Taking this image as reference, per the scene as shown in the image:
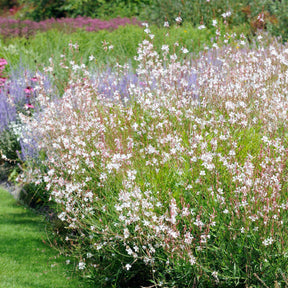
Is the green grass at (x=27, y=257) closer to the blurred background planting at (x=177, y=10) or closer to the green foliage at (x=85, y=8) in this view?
the blurred background planting at (x=177, y=10)

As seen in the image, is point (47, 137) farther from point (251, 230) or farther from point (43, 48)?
point (43, 48)

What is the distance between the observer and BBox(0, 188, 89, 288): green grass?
440 cm

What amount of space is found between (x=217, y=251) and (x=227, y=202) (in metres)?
0.38

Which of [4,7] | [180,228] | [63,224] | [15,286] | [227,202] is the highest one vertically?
[227,202]

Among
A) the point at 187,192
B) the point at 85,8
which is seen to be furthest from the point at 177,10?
the point at 187,192

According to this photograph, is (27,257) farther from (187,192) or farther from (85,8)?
(85,8)

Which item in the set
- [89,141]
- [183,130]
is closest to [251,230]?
[183,130]

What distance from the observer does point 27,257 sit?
4969 mm

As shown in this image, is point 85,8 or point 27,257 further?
point 85,8

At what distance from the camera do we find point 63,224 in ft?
17.8

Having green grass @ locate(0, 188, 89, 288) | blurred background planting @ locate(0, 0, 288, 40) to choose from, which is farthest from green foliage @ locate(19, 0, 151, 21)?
green grass @ locate(0, 188, 89, 288)

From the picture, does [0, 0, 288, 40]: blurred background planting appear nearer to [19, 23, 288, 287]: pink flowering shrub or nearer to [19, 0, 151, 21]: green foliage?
[19, 0, 151, 21]: green foliage

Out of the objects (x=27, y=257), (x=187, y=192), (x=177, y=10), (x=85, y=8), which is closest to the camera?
(x=187, y=192)

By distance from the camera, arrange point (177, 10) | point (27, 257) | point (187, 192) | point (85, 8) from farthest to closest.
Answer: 1. point (85, 8)
2. point (177, 10)
3. point (27, 257)
4. point (187, 192)
